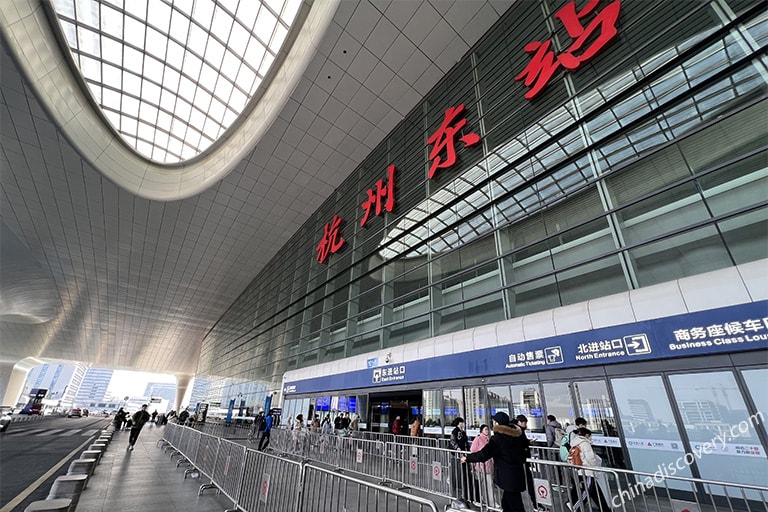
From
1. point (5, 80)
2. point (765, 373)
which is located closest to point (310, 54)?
point (5, 80)

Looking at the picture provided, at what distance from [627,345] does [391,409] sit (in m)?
8.70

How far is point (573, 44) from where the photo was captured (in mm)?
9180

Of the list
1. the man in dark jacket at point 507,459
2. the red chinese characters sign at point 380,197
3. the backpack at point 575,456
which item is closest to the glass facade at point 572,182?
the red chinese characters sign at point 380,197

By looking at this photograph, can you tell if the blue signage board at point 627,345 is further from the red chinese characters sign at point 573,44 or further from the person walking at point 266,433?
the red chinese characters sign at point 573,44

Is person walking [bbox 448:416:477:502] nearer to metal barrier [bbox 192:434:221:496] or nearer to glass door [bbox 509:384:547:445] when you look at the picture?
glass door [bbox 509:384:547:445]

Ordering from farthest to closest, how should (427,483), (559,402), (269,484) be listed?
(559,402)
(427,483)
(269,484)

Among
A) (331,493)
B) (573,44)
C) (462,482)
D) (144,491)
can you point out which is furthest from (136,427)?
(573,44)

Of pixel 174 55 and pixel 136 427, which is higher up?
pixel 174 55

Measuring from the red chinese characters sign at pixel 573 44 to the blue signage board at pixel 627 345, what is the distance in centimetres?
709

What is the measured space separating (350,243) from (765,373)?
14.7m

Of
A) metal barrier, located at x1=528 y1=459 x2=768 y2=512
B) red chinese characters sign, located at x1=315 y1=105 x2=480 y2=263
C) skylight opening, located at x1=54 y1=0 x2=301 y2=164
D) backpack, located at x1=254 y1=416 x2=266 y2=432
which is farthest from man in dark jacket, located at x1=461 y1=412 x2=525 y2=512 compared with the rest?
skylight opening, located at x1=54 y1=0 x2=301 y2=164

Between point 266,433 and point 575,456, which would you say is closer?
point 575,456

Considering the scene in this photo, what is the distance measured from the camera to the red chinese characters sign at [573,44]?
855 cm

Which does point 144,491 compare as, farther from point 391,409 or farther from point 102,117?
point 102,117
